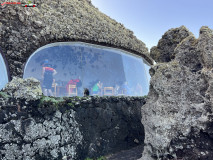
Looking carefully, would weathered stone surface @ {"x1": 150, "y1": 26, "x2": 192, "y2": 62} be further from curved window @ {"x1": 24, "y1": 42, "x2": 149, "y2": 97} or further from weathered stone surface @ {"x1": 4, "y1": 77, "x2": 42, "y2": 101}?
weathered stone surface @ {"x1": 4, "y1": 77, "x2": 42, "y2": 101}

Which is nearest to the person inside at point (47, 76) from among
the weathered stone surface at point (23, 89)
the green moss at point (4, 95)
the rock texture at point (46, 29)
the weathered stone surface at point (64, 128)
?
the rock texture at point (46, 29)

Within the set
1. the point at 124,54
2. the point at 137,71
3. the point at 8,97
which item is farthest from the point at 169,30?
the point at 8,97

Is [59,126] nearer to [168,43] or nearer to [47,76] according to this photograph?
[47,76]

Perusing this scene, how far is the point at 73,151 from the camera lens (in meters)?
6.01

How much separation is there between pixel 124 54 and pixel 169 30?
3.35 m

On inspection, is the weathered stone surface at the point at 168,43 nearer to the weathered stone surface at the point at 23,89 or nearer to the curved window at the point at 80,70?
the curved window at the point at 80,70

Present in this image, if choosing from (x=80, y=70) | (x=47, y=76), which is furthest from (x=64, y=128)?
(x=80, y=70)

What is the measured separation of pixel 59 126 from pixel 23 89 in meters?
1.58

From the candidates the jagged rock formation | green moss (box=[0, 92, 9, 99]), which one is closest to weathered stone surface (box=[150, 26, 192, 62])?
the jagged rock formation

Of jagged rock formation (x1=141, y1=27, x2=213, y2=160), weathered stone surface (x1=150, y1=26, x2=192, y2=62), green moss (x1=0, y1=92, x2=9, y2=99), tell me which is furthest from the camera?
weathered stone surface (x1=150, y1=26, x2=192, y2=62)

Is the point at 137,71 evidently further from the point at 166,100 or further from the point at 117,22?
the point at 166,100

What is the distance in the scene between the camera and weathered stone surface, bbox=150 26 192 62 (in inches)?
292

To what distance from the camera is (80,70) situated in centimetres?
800

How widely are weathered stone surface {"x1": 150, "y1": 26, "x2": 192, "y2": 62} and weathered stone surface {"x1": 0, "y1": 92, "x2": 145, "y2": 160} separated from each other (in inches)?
102
